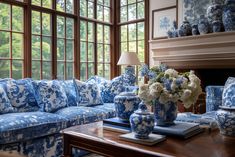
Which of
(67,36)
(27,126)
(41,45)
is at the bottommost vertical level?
(27,126)

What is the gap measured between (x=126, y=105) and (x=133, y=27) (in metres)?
3.38

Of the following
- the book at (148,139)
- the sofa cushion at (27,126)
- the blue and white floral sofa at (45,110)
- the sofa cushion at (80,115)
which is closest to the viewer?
the book at (148,139)

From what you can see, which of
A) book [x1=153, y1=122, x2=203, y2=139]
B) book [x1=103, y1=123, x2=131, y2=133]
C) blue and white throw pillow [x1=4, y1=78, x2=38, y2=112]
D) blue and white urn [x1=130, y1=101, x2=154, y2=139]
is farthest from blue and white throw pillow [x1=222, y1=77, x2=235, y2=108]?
blue and white throw pillow [x1=4, y1=78, x2=38, y2=112]

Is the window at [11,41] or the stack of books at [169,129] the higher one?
Result: the window at [11,41]

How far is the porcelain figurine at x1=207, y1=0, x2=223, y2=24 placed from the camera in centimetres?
374

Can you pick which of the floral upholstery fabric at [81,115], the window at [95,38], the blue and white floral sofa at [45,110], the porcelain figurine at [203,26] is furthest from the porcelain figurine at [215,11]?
the floral upholstery fabric at [81,115]

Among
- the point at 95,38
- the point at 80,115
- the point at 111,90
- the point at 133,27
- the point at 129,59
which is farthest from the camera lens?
the point at 133,27

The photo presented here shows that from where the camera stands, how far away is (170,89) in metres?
1.69

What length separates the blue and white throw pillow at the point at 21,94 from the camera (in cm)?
300

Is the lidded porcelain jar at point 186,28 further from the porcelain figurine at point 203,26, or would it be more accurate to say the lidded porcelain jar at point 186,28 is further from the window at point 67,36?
the window at point 67,36

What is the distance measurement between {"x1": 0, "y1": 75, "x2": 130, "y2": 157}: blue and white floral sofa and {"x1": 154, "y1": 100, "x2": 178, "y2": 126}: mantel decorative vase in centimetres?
138

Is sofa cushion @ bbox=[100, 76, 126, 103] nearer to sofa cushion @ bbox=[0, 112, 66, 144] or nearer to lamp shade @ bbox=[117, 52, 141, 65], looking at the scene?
lamp shade @ bbox=[117, 52, 141, 65]

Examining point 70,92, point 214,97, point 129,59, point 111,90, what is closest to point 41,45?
point 70,92

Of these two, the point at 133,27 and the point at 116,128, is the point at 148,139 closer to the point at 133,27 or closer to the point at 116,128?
the point at 116,128
